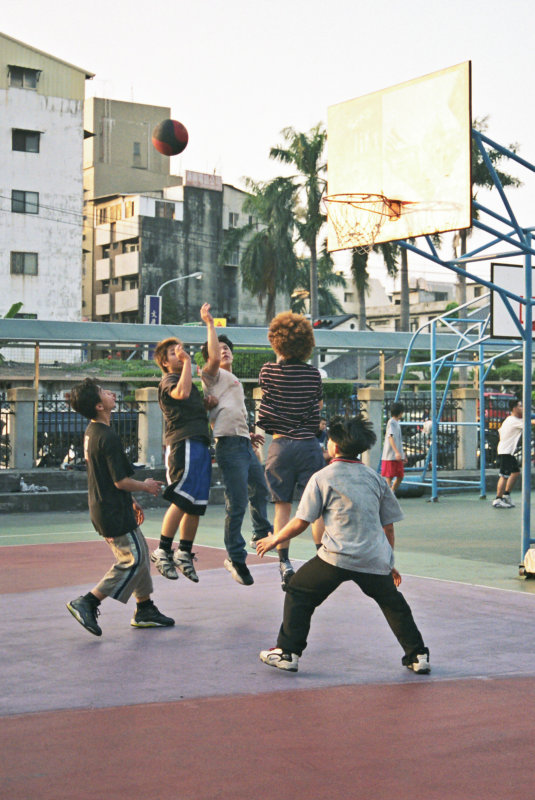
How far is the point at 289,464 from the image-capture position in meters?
7.77

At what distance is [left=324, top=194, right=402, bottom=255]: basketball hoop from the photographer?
1069 cm

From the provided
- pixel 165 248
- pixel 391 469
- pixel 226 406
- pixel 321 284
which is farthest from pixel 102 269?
pixel 226 406

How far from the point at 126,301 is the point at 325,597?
6431cm

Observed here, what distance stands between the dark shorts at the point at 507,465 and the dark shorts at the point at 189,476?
10.0 m

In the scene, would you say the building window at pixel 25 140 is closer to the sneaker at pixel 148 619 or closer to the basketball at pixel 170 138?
the basketball at pixel 170 138

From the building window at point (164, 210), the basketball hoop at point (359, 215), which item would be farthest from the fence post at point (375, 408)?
the building window at point (164, 210)

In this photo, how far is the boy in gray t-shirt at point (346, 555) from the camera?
5883 millimetres

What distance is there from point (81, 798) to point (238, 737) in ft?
3.14

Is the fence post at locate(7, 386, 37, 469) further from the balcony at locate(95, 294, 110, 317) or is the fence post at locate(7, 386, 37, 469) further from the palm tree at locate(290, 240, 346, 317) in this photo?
the balcony at locate(95, 294, 110, 317)

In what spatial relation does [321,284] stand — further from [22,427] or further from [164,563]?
[164,563]

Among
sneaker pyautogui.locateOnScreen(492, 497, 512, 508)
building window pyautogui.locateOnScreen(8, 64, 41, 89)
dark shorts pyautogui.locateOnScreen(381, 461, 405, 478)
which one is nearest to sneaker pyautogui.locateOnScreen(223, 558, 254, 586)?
dark shorts pyautogui.locateOnScreen(381, 461, 405, 478)

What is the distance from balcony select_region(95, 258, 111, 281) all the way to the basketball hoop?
200 ft

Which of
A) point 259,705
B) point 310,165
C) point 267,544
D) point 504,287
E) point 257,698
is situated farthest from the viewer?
point 310,165

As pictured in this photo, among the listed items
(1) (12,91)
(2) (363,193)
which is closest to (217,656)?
(2) (363,193)
